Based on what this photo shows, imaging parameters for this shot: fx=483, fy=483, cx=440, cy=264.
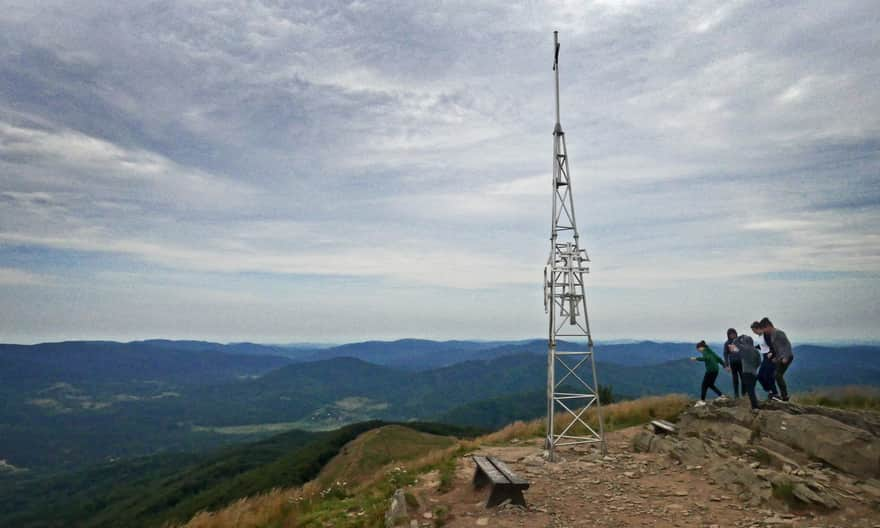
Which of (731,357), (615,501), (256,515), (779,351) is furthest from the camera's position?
(731,357)

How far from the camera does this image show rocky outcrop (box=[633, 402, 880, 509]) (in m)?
9.94

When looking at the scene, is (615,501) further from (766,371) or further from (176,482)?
(176,482)

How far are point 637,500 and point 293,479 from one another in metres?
83.1

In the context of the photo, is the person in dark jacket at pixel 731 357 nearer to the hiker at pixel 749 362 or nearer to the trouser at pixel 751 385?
the hiker at pixel 749 362

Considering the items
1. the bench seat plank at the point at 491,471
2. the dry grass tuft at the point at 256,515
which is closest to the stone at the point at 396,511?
the bench seat plank at the point at 491,471

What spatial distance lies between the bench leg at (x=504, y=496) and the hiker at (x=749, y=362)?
8.21 m

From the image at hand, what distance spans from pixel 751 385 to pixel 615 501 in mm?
6463

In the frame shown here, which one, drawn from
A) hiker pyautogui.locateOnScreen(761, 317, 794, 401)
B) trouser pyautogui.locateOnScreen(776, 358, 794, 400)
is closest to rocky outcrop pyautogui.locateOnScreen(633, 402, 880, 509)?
trouser pyautogui.locateOnScreen(776, 358, 794, 400)

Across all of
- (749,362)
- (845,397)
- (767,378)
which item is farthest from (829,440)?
(845,397)

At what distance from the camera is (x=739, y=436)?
13.3 meters

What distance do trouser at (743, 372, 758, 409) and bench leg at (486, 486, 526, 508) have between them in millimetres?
8169

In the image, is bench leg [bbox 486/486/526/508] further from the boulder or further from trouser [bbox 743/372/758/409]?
trouser [bbox 743/372/758/409]

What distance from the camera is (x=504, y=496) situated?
421 inches

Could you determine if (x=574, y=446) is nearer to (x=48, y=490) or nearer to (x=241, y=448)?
(x=241, y=448)
